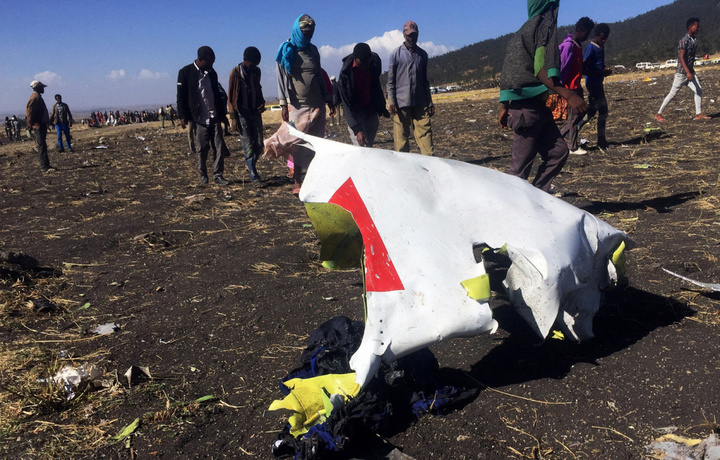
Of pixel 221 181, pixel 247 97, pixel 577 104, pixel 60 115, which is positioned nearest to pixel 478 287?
pixel 577 104

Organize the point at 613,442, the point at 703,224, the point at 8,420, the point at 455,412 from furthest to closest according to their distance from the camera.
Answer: the point at 703,224 → the point at 8,420 → the point at 455,412 → the point at 613,442

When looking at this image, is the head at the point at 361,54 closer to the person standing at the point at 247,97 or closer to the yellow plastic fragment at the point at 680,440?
the person standing at the point at 247,97

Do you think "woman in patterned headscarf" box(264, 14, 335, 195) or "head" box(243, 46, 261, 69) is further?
"head" box(243, 46, 261, 69)

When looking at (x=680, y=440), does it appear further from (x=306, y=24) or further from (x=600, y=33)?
(x=600, y=33)

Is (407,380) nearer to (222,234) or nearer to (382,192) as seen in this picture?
(382,192)

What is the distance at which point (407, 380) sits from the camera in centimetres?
221

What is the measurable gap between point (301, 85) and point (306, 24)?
2.21 feet

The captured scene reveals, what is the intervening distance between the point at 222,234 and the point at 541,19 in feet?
11.2

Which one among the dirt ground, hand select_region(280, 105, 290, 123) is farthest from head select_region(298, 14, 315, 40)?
the dirt ground

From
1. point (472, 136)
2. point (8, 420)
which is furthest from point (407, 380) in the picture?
point (472, 136)

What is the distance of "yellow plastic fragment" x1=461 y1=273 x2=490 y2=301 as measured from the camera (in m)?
1.90

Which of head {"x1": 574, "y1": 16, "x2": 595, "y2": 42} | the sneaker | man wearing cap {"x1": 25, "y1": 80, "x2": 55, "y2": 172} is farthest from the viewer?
man wearing cap {"x1": 25, "y1": 80, "x2": 55, "y2": 172}

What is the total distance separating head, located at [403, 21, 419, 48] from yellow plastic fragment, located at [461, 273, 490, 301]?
4631mm

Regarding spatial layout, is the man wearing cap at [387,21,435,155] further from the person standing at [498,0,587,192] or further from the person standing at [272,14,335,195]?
the person standing at [498,0,587,192]
